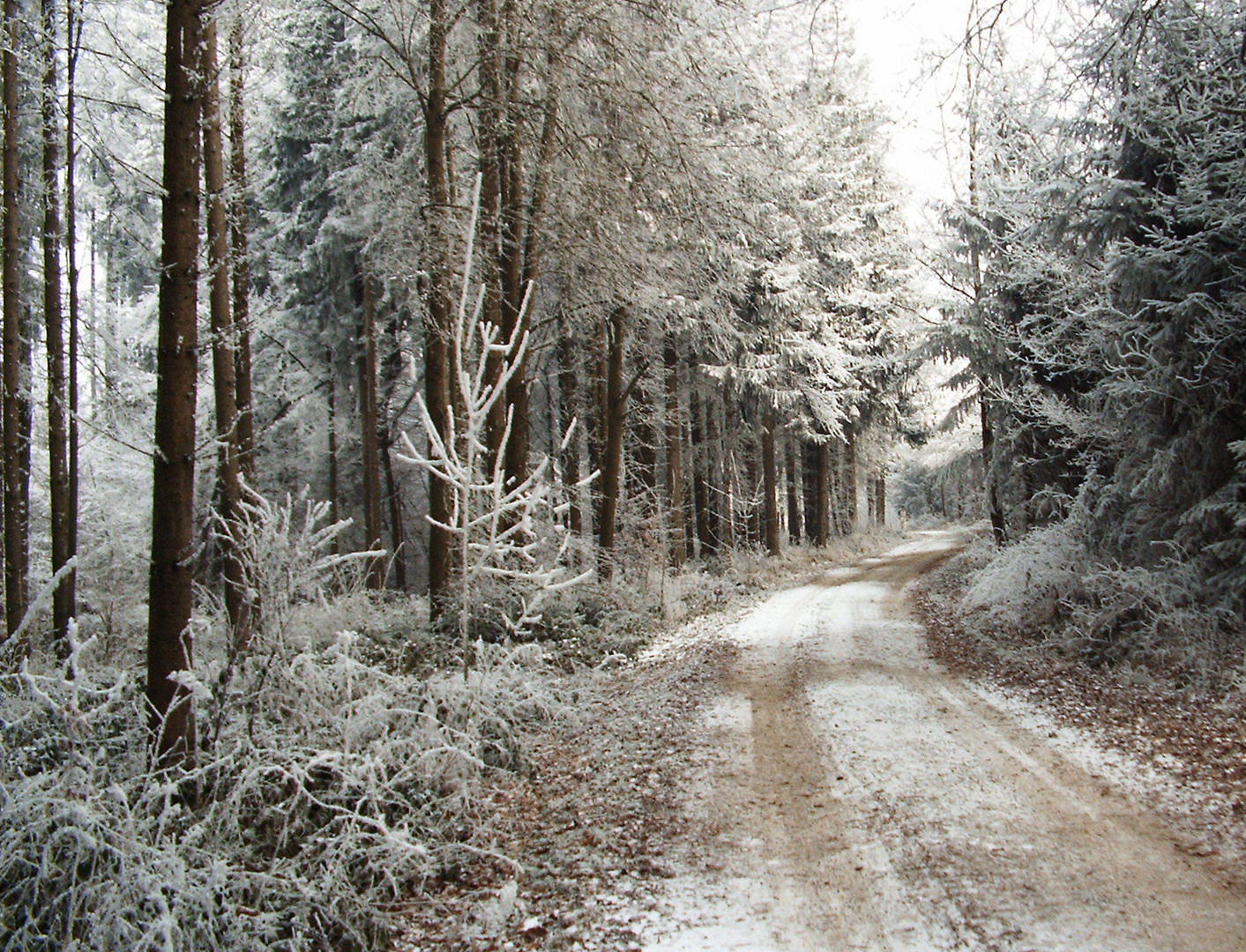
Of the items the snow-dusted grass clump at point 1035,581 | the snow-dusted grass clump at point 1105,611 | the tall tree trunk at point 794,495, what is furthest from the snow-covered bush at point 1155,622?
the tall tree trunk at point 794,495

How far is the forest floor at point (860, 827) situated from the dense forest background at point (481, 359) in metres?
0.79

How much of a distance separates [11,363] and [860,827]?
10894 millimetres

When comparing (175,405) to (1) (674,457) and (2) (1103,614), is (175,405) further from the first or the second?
(1) (674,457)

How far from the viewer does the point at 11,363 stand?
954 centimetres

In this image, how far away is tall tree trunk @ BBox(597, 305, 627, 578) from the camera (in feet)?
46.0

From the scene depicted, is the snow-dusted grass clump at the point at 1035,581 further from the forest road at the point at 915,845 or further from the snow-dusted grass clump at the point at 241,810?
the snow-dusted grass clump at the point at 241,810

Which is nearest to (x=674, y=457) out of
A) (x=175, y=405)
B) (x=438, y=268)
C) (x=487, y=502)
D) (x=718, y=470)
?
(x=718, y=470)

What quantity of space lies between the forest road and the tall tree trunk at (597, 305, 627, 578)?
21.1 feet

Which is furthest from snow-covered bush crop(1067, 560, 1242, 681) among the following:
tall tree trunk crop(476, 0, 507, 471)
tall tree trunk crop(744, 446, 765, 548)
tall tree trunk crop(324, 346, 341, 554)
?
tall tree trunk crop(324, 346, 341, 554)

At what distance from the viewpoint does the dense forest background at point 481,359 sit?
14.4 feet

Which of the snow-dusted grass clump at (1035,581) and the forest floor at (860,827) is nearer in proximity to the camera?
the forest floor at (860,827)

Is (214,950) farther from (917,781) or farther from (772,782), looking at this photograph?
Answer: (917,781)

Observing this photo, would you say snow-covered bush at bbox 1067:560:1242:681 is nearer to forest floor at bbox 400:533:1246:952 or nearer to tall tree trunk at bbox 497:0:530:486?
forest floor at bbox 400:533:1246:952

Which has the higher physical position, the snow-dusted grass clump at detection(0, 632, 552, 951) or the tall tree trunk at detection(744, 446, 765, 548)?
the tall tree trunk at detection(744, 446, 765, 548)
